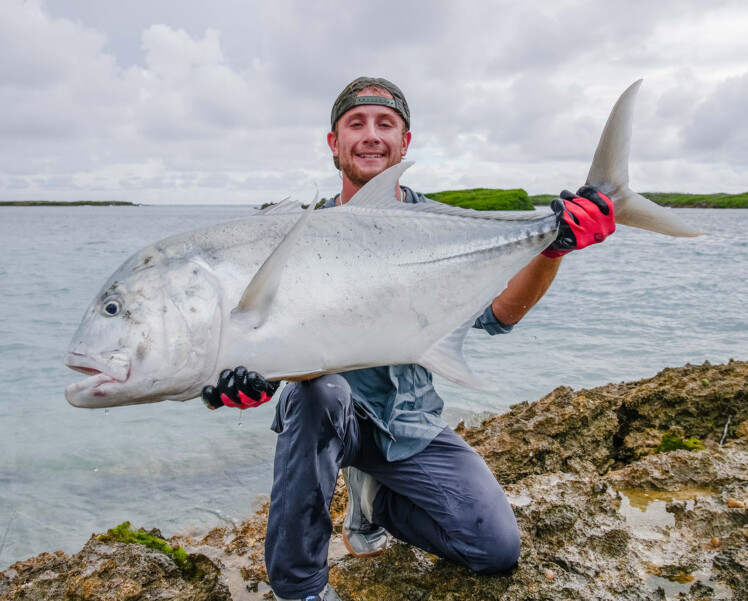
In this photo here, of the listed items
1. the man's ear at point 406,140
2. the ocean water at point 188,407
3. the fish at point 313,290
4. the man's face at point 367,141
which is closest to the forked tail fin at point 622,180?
Result: the fish at point 313,290

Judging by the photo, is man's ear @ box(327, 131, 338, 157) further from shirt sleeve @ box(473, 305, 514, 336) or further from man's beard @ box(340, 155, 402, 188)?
shirt sleeve @ box(473, 305, 514, 336)

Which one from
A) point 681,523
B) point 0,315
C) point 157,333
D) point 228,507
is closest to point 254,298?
point 157,333

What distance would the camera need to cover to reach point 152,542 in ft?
8.69

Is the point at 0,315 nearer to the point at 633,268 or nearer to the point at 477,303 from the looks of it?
the point at 477,303

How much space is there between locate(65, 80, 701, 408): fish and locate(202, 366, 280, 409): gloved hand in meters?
0.03

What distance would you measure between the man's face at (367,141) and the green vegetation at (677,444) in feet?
7.61

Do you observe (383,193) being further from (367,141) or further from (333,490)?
(333,490)

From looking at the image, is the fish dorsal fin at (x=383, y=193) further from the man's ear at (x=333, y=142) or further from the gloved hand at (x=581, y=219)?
the man's ear at (x=333, y=142)

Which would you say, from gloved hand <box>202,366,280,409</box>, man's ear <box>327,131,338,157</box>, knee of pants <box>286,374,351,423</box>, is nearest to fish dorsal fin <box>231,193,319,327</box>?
gloved hand <box>202,366,280,409</box>

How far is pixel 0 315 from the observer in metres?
11.6

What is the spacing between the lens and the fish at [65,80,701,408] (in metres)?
1.69

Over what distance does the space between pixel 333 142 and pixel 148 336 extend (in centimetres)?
206

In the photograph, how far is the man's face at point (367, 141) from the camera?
3.10 metres

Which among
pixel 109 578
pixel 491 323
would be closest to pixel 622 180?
pixel 491 323
